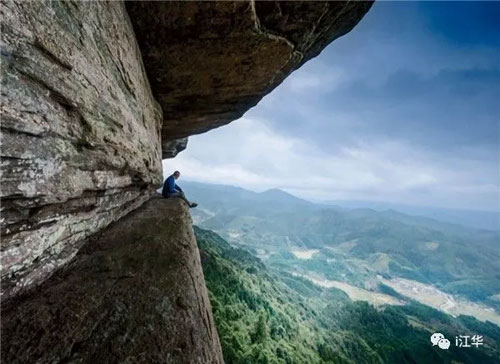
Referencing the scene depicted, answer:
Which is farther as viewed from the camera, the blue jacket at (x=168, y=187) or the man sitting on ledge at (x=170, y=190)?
the blue jacket at (x=168, y=187)

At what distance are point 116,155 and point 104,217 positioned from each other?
4.65ft

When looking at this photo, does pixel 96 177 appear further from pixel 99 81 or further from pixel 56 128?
pixel 99 81

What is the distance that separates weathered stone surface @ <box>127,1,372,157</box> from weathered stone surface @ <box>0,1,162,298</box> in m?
1.45

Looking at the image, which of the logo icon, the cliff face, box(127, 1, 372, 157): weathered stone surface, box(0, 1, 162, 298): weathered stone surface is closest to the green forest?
the logo icon

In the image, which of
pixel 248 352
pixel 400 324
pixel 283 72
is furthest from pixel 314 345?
pixel 283 72

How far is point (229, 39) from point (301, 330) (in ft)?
218

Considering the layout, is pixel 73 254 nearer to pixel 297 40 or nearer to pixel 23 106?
pixel 23 106

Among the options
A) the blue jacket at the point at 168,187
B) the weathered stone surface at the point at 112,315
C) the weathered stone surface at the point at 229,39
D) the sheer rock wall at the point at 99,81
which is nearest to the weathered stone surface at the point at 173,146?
the blue jacket at the point at 168,187

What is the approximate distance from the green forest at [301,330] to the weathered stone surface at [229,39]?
31046mm

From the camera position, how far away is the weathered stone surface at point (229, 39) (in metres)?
6.74

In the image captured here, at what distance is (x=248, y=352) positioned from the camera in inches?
1380

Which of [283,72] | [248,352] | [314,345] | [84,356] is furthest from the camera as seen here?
[314,345]

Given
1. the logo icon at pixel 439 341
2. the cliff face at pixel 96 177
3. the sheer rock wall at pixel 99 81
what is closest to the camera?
the cliff face at pixel 96 177

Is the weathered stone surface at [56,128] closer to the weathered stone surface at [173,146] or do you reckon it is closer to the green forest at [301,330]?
the weathered stone surface at [173,146]
